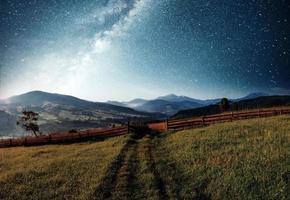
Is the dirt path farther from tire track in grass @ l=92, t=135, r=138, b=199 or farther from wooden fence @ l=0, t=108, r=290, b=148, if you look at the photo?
wooden fence @ l=0, t=108, r=290, b=148

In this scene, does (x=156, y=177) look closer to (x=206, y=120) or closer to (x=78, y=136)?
(x=206, y=120)

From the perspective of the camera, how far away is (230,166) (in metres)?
17.8

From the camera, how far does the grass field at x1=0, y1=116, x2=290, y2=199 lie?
15094mm

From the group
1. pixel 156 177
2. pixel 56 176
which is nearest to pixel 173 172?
pixel 156 177

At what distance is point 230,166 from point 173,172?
3.34 metres

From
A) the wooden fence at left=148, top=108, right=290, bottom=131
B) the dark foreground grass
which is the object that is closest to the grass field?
the dark foreground grass

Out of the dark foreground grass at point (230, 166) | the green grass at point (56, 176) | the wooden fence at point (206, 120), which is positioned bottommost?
the green grass at point (56, 176)

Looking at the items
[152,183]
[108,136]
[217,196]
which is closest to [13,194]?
[152,183]

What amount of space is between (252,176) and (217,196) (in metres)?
2.54

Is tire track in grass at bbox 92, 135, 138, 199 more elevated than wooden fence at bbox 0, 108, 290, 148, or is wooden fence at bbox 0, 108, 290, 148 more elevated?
wooden fence at bbox 0, 108, 290, 148

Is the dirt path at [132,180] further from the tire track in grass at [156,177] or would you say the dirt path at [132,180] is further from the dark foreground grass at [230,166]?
the dark foreground grass at [230,166]

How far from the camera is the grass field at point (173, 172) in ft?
49.5

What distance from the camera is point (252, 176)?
15.7 meters

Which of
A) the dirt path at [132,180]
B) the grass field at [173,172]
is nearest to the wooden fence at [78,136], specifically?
the grass field at [173,172]
